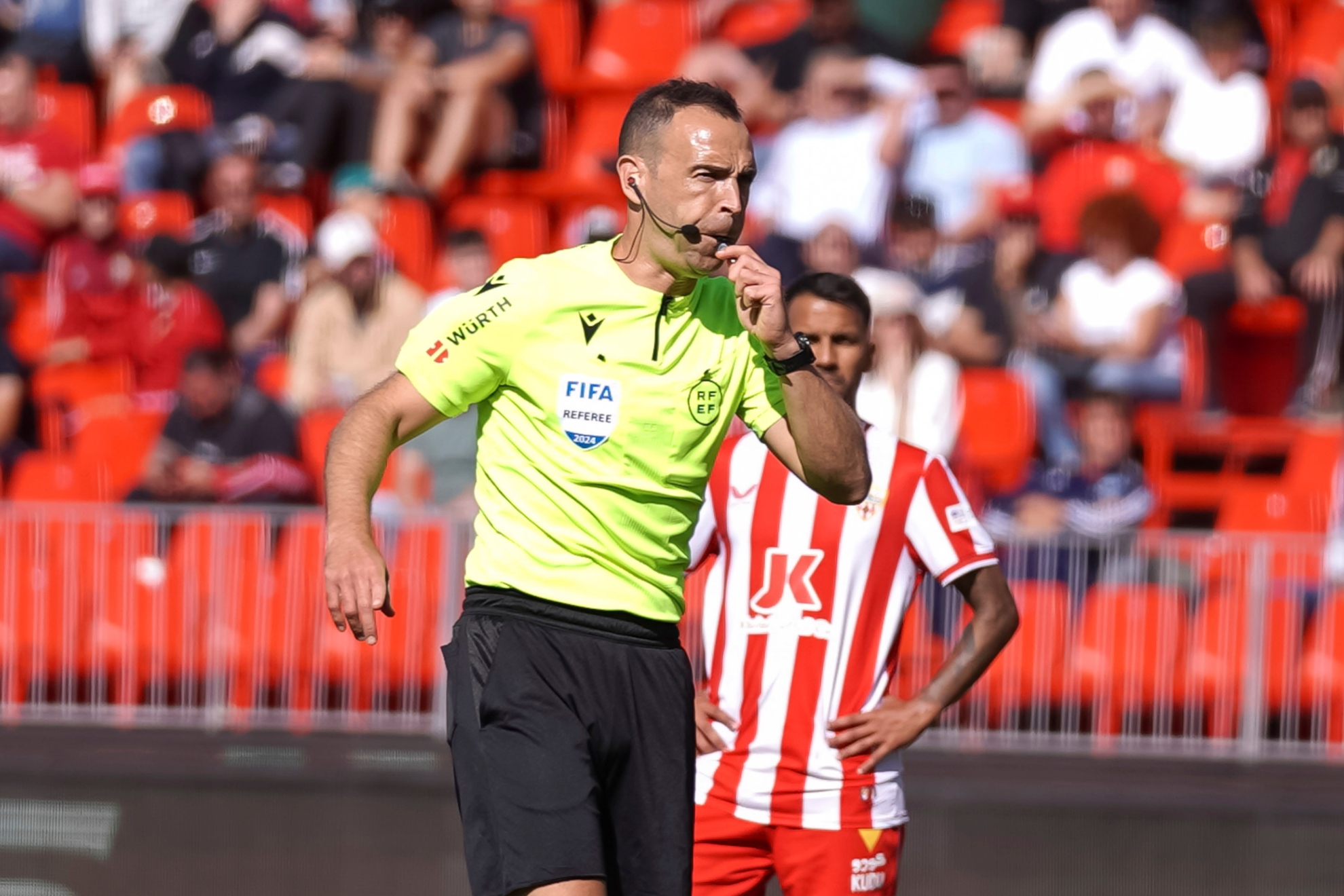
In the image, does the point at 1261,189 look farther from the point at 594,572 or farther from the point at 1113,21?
the point at 594,572

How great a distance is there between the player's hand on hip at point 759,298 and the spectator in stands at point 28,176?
940 centimetres

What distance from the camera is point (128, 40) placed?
13.8m

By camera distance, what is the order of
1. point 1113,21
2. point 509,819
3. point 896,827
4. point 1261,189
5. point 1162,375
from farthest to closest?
1. point 1113,21
2. point 1261,189
3. point 1162,375
4. point 896,827
5. point 509,819

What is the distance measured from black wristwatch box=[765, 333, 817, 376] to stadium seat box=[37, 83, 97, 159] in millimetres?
10353

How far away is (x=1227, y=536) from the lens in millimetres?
8055

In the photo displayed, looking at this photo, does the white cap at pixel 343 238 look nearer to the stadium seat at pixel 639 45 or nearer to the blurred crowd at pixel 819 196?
Answer: the blurred crowd at pixel 819 196

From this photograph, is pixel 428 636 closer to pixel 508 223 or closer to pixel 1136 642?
pixel 1136 642

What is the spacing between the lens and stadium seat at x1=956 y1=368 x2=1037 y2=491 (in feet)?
31.7

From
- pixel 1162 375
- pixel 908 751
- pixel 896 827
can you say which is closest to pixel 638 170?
pixel 896 827

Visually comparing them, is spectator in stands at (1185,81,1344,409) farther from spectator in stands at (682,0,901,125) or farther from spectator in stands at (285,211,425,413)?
spectator in stands at (285,211,425,413)

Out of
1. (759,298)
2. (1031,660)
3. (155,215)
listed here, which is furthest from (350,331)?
(759,298)

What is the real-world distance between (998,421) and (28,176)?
22.1ft

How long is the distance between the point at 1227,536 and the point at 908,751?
1662 mm

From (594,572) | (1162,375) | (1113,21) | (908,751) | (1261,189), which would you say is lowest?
(908,751)
